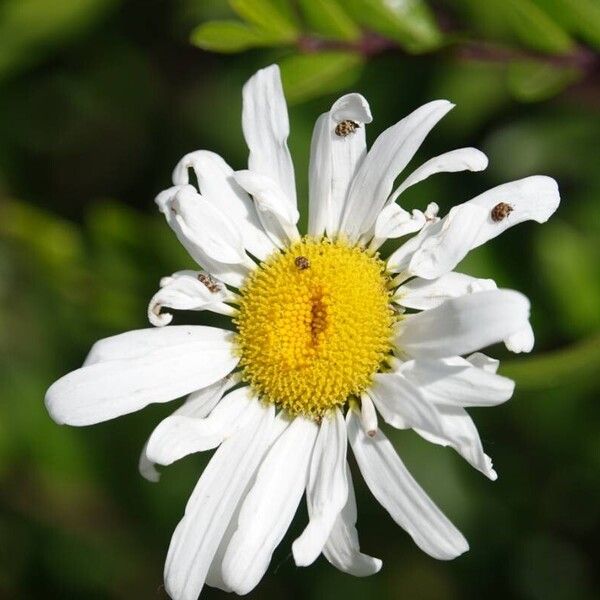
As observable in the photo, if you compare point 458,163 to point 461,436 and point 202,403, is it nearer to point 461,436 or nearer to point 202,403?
point 461,436

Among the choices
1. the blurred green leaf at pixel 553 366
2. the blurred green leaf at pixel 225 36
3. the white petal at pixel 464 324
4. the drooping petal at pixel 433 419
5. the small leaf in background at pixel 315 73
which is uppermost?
the blurred green leaf at pixel 225 36

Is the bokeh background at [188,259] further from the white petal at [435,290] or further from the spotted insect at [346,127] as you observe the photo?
the white petal at [435,290]

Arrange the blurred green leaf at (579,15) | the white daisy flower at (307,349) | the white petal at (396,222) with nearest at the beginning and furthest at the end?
the white daisy flower at (307,349)
the white petal at (396,222)
the blurred green leaf at (579,15)

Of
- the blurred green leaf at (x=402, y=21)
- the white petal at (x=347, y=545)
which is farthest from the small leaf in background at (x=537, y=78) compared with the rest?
the white petal at (x=347, y=545)

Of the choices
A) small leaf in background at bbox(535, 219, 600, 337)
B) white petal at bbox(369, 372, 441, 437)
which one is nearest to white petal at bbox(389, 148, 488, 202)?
white petal at bbox(369, 372, 441, 437)

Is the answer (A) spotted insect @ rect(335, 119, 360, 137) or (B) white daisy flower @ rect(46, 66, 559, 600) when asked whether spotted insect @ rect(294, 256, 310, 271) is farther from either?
(A) spotted insect @ rect(335, 119, 360, 137)

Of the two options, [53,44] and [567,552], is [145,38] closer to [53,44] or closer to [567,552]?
[53,44]
